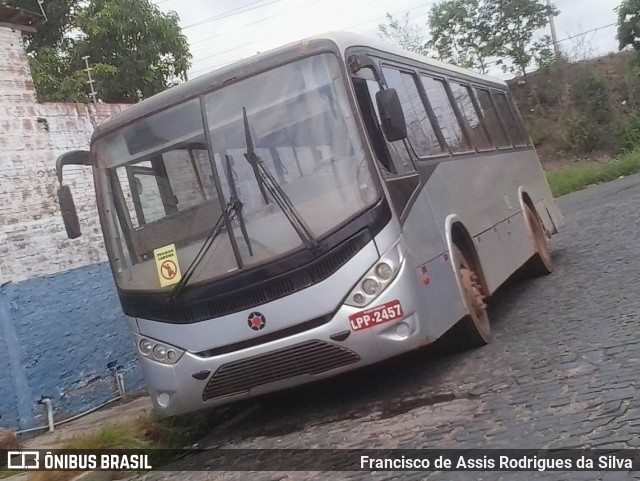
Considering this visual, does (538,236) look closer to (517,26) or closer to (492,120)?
(492,120)

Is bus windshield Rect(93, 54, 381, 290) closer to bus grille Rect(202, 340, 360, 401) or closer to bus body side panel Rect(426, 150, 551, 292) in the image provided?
bus grille Rect(202, 340, 360, 401)

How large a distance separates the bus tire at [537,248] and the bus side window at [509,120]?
1.20 metres

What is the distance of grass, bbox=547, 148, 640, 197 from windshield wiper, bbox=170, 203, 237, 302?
2731 cm

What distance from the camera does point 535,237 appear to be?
1152 cm

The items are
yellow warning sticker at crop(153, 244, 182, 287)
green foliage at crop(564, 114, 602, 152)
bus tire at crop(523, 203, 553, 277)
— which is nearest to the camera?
yellow warning sticker at crop(153, 244, 182, 287)

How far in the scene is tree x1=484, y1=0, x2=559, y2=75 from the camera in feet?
138

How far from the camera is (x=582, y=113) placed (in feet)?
134

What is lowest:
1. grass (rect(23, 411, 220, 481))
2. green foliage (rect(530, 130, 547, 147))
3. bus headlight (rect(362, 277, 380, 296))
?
grass (rect(23, 411, 220, 481))

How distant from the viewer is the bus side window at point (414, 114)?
25.1ft

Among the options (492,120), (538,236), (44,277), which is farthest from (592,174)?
(44,277)

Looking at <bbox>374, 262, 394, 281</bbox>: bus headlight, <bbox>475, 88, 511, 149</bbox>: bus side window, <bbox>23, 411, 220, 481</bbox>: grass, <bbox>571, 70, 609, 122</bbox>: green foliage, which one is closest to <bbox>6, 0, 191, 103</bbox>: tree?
<bbox>475, 88, 511, 149</bbox>: bus side window

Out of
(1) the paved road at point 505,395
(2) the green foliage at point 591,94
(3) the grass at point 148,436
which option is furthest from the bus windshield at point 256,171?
(2) the green foliage at point 591,94

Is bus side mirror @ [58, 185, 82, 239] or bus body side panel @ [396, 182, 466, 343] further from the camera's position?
bus side mirror @ [58, 185, 82, 239]

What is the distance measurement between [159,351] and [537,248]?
249 inches
